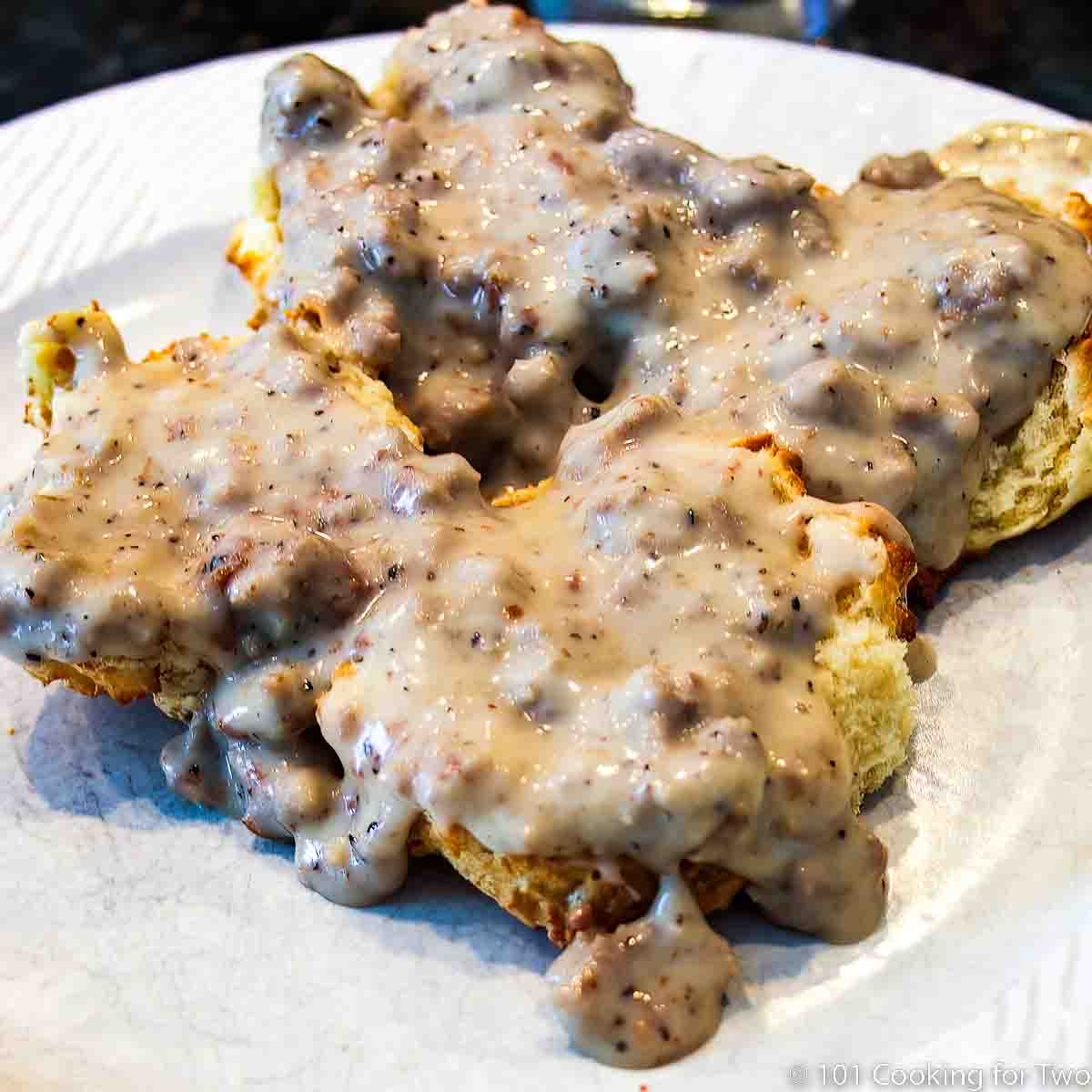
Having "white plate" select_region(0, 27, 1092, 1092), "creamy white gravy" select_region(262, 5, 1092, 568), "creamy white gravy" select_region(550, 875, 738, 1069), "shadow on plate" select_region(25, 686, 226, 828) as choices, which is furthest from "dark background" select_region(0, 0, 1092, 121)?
"creamy white gravy" select_region(550, 875, 738, 1069)

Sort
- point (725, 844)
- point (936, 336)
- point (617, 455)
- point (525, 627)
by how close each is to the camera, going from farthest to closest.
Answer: point (936, 336) < point (617, 455) < point (525, 627) < point (725, 844)

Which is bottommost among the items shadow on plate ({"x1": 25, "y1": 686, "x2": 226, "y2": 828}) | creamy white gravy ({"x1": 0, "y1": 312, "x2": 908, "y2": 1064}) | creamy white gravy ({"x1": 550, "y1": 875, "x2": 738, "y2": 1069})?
shadow on plate ({"x1": 25, "y1": 686, "x2": 226, "y2": 828})

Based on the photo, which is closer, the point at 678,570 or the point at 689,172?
the point at 678,570

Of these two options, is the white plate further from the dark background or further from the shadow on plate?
the dark background

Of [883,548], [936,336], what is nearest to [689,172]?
[936,336]

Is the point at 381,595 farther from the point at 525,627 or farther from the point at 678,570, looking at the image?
the point at 678,570

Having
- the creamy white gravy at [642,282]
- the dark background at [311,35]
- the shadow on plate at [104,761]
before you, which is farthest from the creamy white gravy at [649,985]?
the dark background at [311,35]
